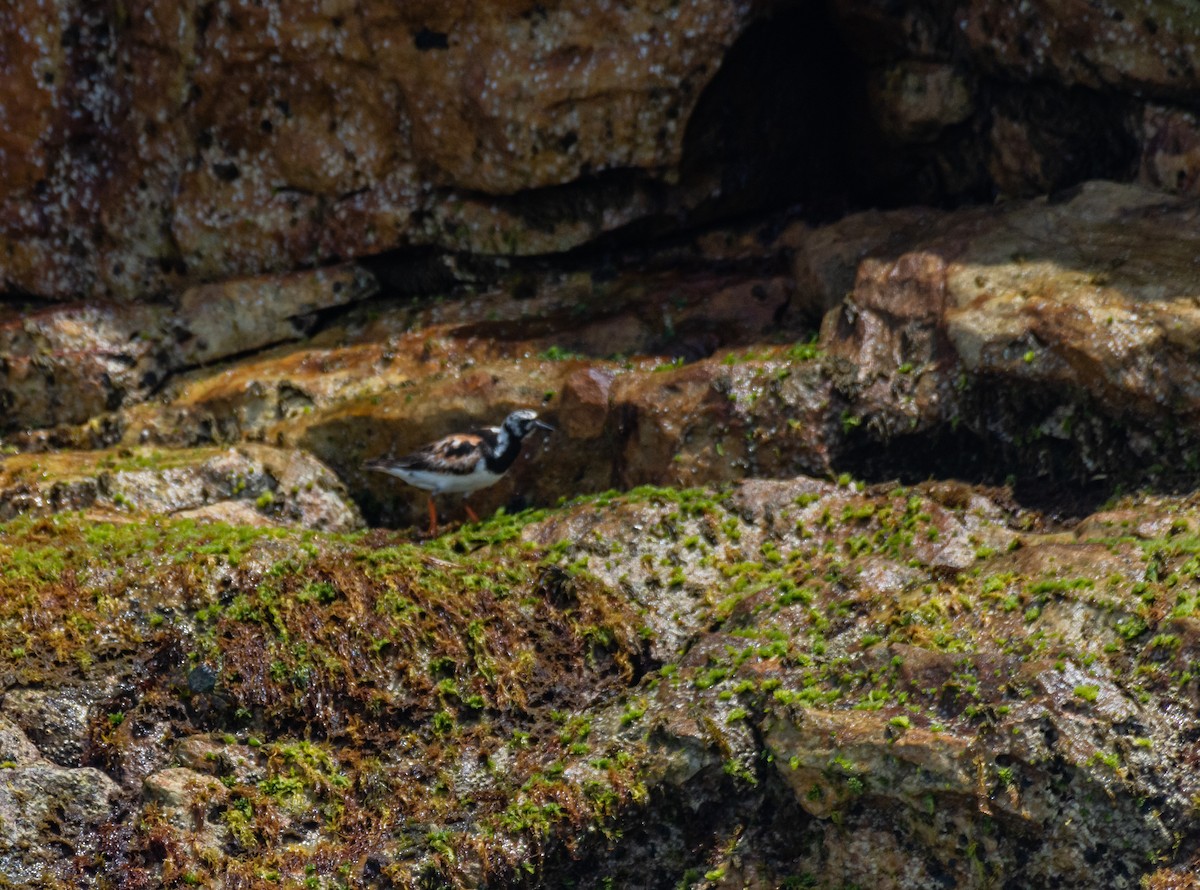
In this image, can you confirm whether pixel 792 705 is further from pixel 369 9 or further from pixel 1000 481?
pixel 369 9

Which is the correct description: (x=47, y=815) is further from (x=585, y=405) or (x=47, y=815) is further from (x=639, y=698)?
(x=585, y=405)

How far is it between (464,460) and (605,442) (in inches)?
48.2

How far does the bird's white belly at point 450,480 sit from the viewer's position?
37.1 feet

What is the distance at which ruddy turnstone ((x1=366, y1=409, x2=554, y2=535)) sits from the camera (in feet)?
37.1

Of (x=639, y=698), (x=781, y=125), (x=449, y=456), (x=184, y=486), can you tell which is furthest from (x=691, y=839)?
(x=781, y=125)

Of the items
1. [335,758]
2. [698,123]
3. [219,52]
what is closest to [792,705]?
[335,758]

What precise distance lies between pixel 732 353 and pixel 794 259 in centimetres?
179

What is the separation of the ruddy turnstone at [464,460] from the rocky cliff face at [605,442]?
1.36 ft

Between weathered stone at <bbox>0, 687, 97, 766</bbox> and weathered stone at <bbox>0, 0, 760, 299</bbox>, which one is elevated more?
weathered stone at <bbox>0, 0, 760, 299</bbox>

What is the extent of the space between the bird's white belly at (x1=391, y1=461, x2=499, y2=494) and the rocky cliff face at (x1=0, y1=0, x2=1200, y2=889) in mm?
408

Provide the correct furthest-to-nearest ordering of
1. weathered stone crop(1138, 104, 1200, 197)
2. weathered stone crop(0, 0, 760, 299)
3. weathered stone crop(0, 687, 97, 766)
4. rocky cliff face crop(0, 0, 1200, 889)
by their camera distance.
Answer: weathered stone crop(0, 0, 760, 299) < weathered stone crop(1138, 104, 1200, 197) < weathered stone crop(0, 687, 97, 766) < rocky cliff face crop(0, 0, 1200, 889)

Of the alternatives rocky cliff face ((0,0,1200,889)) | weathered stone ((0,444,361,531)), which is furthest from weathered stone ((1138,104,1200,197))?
weathered stone ((0,444,361,531))

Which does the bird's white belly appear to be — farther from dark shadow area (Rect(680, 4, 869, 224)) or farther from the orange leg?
dark shadow area (Rect(680, 4, 869, 224))

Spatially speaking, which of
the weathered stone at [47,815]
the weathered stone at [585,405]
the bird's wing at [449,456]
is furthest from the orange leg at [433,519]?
the weathered stone at [47,815]
